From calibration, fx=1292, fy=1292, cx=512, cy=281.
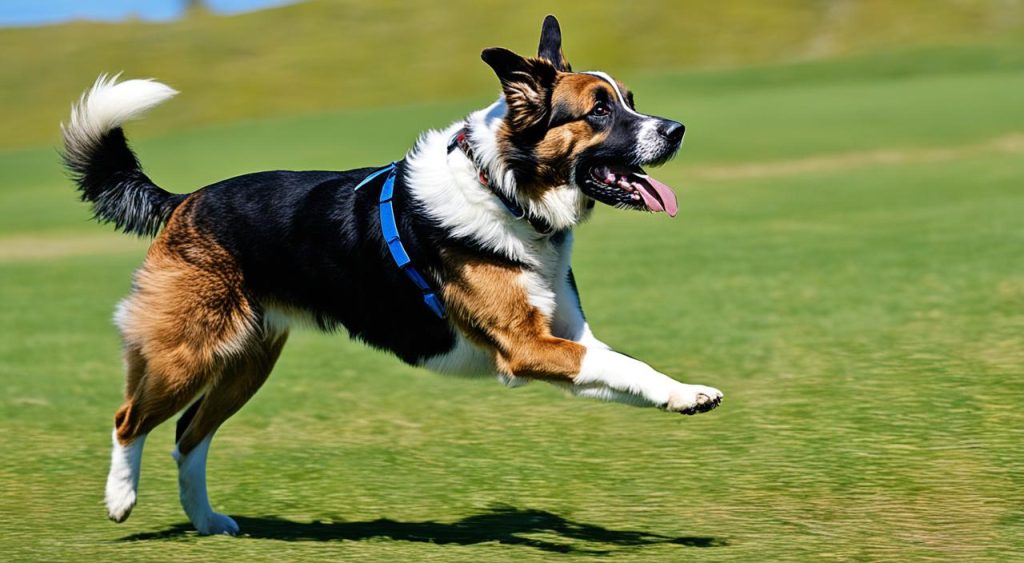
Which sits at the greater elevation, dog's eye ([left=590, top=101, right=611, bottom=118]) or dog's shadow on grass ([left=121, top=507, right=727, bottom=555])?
dog's eye ([left=590, top=101, right=611, bottom=118])

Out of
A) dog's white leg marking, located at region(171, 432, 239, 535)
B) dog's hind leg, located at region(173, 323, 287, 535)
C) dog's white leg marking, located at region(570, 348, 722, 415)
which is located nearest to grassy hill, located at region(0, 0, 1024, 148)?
dog's hind leg, located at region(173, 323, 287, 535)

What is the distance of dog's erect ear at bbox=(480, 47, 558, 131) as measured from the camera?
532 centimetres

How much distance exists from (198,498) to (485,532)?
133 cm

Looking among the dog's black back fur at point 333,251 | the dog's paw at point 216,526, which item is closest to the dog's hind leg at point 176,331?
the dog's black back fur at point 333,251

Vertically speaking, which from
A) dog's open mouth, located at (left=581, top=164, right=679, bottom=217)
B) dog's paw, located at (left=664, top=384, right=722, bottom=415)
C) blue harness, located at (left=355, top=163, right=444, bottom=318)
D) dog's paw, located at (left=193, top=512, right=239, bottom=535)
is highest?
dog's open mouth, located at (left=581, top=164, right=679, bottom=217)

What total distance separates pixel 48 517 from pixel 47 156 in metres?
27.8

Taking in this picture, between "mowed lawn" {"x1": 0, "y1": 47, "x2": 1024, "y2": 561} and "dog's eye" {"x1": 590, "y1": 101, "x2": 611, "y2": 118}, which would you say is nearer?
"mowed lawn" {"x1": 0, "y1": 47, "x2": 1024, "y2": 561}

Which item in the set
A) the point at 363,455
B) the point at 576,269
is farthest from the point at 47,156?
the point at 363,455

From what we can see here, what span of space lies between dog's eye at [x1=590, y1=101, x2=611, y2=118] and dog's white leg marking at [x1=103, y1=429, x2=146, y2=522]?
2468mm

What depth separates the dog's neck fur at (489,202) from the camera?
5375mm

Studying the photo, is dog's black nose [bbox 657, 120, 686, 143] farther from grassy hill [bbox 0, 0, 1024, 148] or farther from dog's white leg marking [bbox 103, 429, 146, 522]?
grassy hill [bbox 0, 0, 1024, 148]

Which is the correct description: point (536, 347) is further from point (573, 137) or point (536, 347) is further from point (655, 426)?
point (655, 426)

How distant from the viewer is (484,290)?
5344 mm

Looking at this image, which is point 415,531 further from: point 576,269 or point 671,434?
point 576,269
